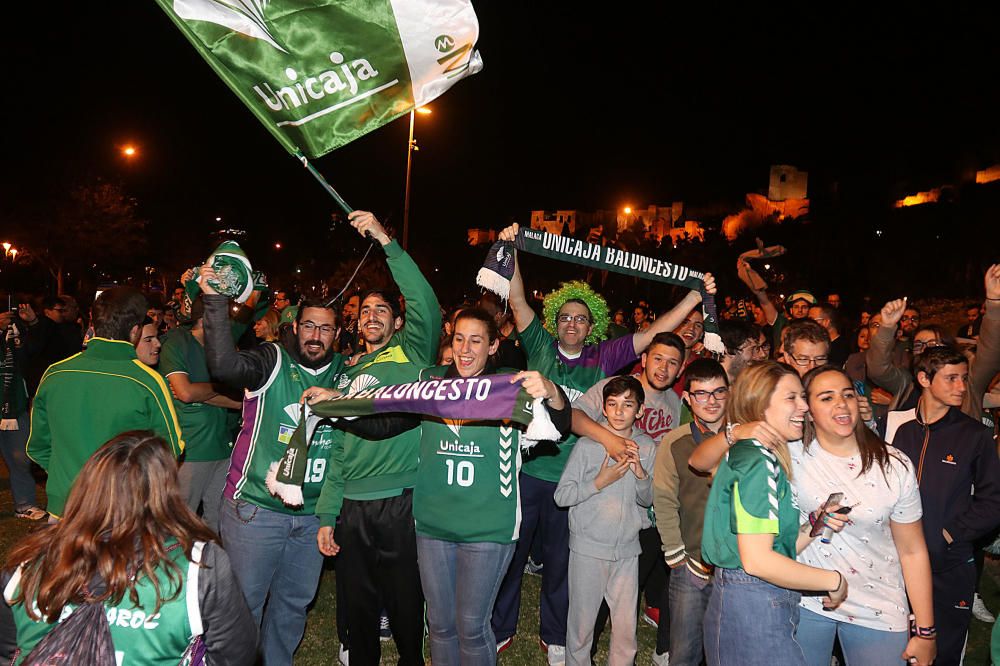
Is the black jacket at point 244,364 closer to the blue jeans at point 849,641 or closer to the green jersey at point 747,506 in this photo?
the green jersey at point 747,506

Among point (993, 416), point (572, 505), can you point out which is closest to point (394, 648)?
point (572, 505)

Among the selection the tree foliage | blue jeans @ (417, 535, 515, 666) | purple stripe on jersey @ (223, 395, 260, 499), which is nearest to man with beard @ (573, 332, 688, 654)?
blue jeans @ (417, 535, 515, 666)

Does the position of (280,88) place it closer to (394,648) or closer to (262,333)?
(394,648)

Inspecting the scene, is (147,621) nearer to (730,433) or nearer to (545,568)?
(730,433)

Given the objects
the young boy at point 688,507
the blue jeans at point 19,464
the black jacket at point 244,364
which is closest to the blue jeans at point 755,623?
the young boy at point 688,507

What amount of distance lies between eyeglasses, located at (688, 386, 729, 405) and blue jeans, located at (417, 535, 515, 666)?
4.80 ft

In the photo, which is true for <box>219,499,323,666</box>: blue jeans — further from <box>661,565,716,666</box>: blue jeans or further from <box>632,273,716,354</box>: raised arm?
<box>632,273,716,354</box>: raised arm

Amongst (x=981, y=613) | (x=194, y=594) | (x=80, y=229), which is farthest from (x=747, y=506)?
(x=80, y=229)

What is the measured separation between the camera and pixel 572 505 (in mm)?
4859

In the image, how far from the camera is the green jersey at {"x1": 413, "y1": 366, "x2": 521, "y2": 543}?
421cm

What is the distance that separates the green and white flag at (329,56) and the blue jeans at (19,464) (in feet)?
19.1

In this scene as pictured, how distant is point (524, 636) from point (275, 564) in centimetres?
230

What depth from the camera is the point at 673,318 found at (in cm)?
598

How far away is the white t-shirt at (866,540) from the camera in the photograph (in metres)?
3.57
